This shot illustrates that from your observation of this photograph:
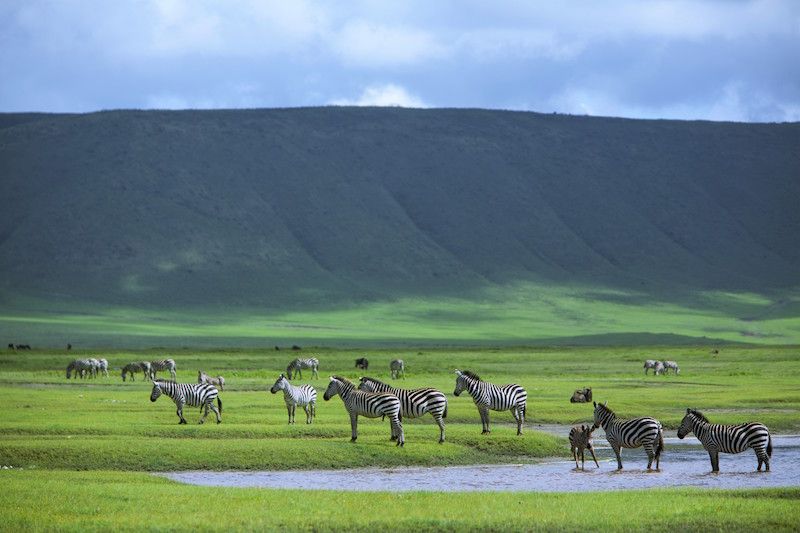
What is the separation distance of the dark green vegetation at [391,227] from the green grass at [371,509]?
7361cm

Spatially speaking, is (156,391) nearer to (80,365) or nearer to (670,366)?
(80,365)

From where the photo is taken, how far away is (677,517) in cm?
1948

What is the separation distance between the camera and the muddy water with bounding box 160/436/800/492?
24391 mm

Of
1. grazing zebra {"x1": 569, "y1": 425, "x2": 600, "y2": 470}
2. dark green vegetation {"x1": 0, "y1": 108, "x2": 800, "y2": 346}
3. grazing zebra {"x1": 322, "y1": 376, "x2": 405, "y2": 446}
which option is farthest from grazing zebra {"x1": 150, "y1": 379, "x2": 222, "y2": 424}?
dark green vegetation {"x1": 0, "y1": 108, "x2": 800, "y2": 346}

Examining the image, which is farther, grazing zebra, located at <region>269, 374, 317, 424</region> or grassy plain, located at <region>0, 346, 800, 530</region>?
grazing zebra, located at <region>269, 374, 317, 424</region>

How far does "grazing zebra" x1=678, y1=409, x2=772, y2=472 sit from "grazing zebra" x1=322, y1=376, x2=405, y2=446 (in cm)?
665

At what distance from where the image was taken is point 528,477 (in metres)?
25.8

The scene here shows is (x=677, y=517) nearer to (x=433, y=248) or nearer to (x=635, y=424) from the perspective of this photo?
(x=635, y=424)

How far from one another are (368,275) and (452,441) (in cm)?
11018

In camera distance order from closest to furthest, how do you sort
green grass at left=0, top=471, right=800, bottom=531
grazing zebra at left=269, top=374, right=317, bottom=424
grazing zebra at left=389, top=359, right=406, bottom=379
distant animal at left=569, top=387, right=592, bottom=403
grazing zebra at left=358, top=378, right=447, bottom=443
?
green grass at left=0, top=471, right=800, bottom=531, grazing zebra at left=358, top=378, right=447, bottom=443, grazing zebra at left=269, top=374, right=317, bottom=424, distant animal at left=569, top=387, right=592, bottom=403, grazing zebra at left=389, top=359, right=406, bottom=379

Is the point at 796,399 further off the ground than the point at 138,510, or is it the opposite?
the point at 796,399

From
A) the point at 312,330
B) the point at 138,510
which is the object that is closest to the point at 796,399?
the point at 138,510

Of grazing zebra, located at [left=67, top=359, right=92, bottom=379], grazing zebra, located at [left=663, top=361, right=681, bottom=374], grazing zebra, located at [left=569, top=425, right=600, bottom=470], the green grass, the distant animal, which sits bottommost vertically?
the green grass

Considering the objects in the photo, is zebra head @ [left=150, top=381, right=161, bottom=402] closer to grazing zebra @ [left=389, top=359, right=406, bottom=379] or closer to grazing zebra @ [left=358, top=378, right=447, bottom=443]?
grazing zebra @ [left=358, top=378, right=447, bottom=443]
